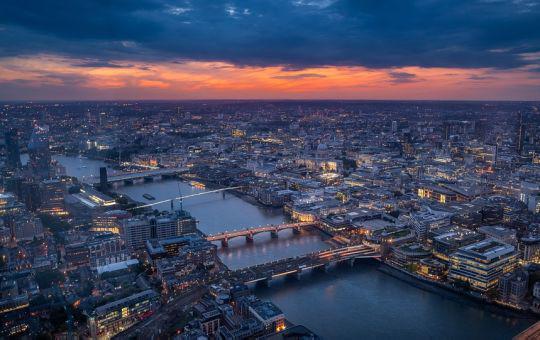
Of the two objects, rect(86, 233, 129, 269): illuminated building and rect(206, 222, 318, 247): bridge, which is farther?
rect(206, 222, 318, 247): bridge

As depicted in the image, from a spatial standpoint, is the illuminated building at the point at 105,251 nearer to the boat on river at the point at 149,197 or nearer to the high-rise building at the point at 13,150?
the boat on river at the point at 149,197

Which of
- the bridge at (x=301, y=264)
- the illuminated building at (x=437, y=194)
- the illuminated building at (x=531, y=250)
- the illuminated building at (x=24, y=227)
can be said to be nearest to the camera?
the bridge at (x=301, y=264)

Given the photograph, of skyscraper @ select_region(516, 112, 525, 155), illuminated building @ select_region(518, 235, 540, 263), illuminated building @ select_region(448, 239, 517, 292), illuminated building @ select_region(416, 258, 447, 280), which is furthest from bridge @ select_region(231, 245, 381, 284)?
skyscraper @ select_region(516, 112, 525, 155)

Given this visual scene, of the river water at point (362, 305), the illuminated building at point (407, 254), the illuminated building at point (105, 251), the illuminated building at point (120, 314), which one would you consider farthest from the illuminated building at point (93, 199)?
the illuminated building at point (407, 254)

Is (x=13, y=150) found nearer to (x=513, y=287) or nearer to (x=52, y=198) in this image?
(x=52, y=198)

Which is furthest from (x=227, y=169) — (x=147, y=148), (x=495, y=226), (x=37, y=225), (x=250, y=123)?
(x=250, y=123)

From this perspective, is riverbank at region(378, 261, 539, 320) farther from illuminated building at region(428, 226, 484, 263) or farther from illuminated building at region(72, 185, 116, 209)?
illuminated building at region(72, 185, 116, 209)
